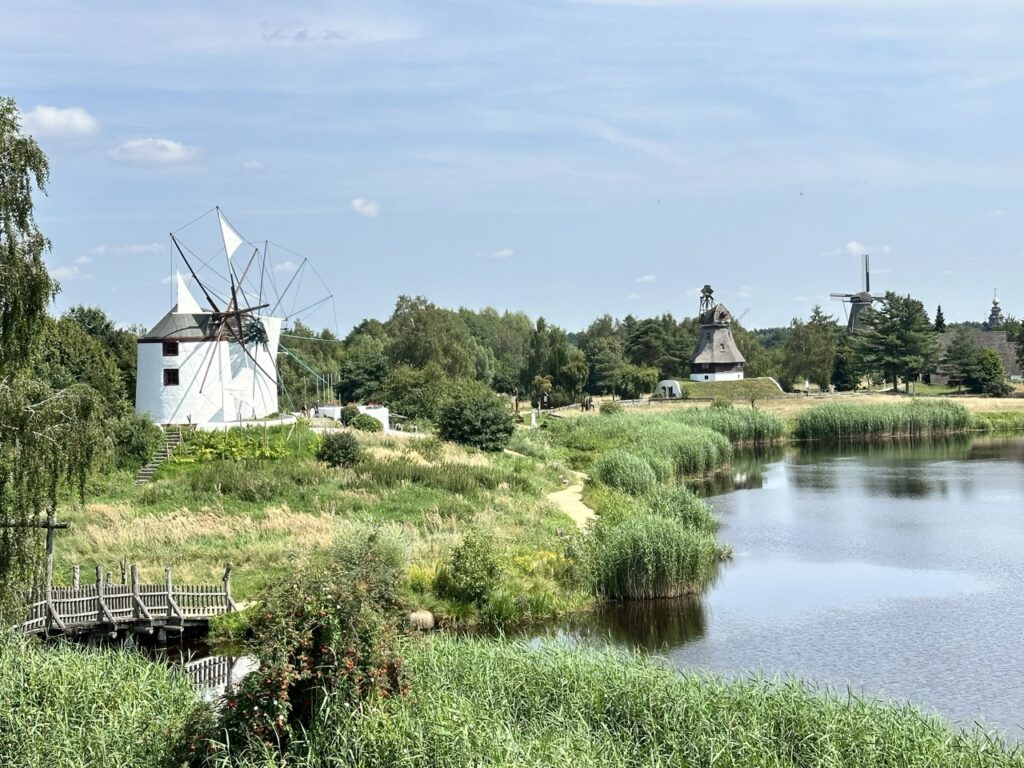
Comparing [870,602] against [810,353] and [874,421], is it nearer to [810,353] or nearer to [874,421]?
[874,421]

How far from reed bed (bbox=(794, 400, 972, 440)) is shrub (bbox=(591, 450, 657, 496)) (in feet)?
91.0

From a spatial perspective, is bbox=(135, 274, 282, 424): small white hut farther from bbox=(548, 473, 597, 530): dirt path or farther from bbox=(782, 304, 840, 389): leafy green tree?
bbox=(782, 304, 840, 389): leafy green tree

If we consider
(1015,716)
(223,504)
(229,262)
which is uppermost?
(229,262)

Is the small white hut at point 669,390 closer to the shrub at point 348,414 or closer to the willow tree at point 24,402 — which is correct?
the shrub at point 348,414

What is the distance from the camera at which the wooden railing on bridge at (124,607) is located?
22.7 meters

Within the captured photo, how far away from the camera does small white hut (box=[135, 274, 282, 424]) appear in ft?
150

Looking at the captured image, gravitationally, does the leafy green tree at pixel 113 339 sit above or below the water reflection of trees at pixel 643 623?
above

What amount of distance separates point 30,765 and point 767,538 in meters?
25.9

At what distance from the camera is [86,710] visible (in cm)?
1554

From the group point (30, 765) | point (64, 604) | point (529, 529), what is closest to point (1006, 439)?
point (529, 529)

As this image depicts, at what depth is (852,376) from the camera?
9819 cm

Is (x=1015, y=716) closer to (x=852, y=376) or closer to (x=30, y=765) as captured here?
(x=30, y=765)

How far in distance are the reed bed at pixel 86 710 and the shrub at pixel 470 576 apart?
28.9 feet

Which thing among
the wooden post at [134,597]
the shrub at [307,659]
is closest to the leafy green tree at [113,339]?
the wooden post at [134,597]
